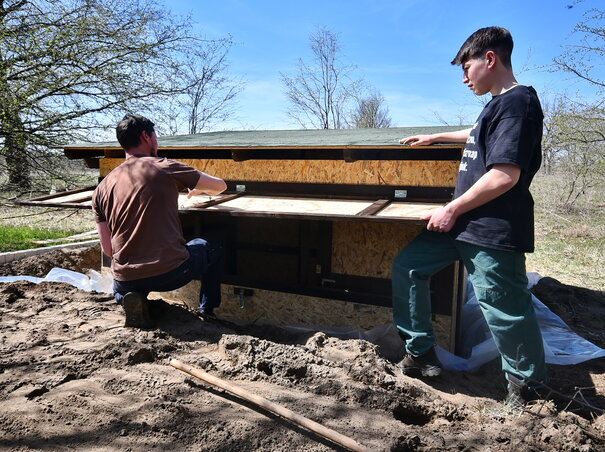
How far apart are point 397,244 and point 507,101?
85.3 inches

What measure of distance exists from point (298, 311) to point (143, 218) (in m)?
2.28

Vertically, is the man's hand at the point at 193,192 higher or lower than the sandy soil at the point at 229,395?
higher

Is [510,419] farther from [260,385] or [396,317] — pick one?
[260,385]

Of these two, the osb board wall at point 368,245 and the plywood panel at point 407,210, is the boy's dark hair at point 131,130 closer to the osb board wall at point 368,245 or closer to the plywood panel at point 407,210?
the plywood panel at point 407,210

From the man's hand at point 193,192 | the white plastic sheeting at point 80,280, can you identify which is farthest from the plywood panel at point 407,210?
the white plastic sheeting at point 80,280

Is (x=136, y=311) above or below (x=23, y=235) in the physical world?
above

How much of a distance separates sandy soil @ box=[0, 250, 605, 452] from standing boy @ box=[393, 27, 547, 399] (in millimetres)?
422

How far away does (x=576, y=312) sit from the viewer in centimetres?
558

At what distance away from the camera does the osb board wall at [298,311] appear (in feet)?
15.0

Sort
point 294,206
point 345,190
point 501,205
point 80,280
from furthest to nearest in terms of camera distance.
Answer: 1. point 80,280
2. point 345,190
3. point 294,206
4. point 501,205

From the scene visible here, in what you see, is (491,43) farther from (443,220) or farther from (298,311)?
(298,311)

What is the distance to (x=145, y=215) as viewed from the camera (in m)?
3.36

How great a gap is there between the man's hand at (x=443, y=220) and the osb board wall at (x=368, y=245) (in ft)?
5.01

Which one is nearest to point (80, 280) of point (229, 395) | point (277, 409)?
point (229, 395)
